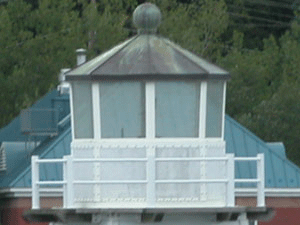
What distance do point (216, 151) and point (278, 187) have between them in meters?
18.7

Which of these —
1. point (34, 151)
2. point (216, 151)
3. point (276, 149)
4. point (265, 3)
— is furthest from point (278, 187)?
point (265, 3)

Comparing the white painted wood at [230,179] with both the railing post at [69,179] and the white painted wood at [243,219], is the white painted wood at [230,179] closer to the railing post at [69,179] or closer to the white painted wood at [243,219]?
the white painted wood at [243,219]

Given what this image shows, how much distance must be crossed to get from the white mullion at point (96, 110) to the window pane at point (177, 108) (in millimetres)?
798

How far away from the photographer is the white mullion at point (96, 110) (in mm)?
25969

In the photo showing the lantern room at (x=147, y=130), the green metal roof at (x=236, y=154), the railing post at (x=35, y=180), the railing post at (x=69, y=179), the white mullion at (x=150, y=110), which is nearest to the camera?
the railing post at (x=69, y=179)

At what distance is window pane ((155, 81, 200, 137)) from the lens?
1017 inches

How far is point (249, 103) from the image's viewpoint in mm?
56906

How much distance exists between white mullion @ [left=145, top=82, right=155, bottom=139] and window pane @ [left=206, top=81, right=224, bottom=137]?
798mm

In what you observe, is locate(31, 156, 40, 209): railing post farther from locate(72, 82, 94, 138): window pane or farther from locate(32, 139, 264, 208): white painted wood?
locate(72, 82, 94, 138): window pane

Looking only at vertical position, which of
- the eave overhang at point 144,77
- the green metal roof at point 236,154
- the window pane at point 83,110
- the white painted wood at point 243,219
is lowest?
the green metal roof at point 236,154

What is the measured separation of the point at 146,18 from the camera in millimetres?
26719

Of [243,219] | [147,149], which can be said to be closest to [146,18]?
[147,149]

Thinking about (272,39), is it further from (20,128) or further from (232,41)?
(20,128)

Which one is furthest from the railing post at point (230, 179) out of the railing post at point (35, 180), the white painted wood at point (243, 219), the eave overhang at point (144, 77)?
the railing post at point (35, 180)
